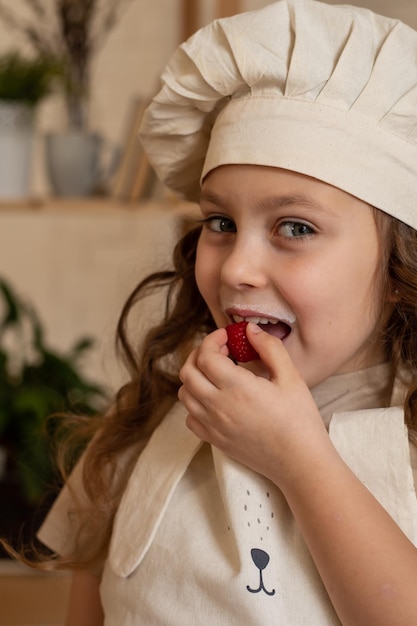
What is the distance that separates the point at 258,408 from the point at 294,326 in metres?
0.10

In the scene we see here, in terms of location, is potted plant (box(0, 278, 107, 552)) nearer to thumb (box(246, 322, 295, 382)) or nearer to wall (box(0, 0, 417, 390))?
wall (box(0, 0, 417, 390))

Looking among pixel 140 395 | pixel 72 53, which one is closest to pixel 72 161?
pixel 72 53

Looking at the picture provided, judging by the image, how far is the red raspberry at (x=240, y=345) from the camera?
3.35 feet

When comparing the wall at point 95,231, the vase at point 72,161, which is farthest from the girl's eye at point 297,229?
the wall at point 95,231

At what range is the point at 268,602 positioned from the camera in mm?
989

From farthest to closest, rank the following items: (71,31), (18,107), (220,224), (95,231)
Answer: (95,231) < (71,31) < (18,107) < (220,224)

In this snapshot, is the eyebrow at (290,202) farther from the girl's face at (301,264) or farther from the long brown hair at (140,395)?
the long brown hair at (140,395)

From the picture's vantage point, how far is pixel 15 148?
8.50 ft

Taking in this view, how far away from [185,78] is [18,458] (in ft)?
4.76

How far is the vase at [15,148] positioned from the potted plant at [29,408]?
0.35 meters

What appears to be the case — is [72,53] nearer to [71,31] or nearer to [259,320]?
[71,31]

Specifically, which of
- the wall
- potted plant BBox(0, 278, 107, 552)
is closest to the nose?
potted plant BBox(0, 278, 107, 552)

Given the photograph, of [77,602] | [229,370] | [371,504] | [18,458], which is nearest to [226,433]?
[229,370]

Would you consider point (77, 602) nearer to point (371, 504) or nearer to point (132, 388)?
A: point (132, 388)
